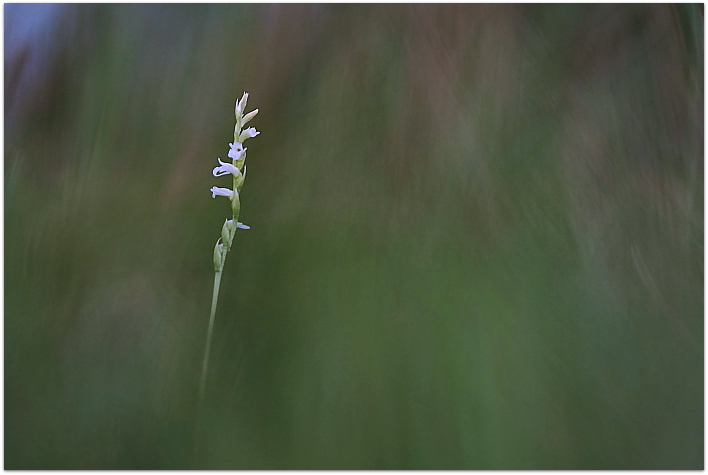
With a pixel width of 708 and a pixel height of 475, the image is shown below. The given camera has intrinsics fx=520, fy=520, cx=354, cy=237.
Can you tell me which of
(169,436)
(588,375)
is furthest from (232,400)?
(588,375)

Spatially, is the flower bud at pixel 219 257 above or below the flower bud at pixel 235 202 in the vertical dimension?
below

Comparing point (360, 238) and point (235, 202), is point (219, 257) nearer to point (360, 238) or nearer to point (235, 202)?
point (235, 202)

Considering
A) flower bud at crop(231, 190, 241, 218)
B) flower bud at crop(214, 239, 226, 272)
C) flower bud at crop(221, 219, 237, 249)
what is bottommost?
flower bud at crop(214, 239, 226, 272)

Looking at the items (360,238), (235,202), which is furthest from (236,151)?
(360,238)

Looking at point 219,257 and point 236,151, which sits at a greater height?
point 236,151

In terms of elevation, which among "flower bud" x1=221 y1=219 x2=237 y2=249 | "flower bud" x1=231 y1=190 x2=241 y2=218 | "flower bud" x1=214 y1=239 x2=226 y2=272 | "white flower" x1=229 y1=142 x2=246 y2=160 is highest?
"white flower" x1=229 y1=142 x2=246 y2=160

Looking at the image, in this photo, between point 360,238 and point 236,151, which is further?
point 360,238

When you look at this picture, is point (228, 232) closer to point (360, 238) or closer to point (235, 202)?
point (235, 202)

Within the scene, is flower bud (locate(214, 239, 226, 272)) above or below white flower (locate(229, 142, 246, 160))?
below

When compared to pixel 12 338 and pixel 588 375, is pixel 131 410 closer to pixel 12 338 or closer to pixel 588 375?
pixel 12 338
